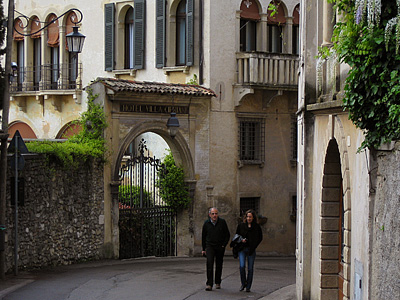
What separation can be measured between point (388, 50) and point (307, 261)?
6.34 m

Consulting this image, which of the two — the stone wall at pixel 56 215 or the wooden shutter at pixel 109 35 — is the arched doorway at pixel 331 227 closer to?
the stone wall at pixel 56 215

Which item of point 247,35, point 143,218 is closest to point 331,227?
point 143,218

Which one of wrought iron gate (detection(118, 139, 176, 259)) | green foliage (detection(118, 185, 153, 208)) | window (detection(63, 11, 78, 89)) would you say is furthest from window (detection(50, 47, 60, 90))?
green foliage (detection(118, 185, 153, 208))

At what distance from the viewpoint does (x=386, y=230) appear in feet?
28.6

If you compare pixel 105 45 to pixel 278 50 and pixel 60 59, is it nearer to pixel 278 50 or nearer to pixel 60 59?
pixel 60 59

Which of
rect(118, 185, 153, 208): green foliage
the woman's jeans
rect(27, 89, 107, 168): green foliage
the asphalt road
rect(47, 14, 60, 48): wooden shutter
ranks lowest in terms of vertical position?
the asphalt road

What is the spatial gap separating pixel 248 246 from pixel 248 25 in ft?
40.9

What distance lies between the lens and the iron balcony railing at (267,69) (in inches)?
985

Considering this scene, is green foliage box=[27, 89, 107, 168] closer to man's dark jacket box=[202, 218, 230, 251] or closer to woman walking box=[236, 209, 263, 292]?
man's dark jacket box=[202, 218, 230, 251]

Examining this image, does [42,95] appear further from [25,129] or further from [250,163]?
[250,163]

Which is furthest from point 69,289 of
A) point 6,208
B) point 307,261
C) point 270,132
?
point 270,132

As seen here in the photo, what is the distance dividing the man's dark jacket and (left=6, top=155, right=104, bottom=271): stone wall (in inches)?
195

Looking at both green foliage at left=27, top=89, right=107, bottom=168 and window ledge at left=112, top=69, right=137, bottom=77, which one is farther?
window ledge at left=112, top=69, right=137, bottom=77

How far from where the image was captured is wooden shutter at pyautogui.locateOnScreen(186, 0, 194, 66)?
25.0m
